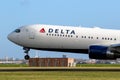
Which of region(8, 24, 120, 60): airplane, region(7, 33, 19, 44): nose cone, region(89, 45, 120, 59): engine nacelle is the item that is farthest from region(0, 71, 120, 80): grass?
region(7, 33, 19, 44): nose cone

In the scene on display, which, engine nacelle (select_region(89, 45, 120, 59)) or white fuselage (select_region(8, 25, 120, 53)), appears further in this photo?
white fuselage (select_region(8, 25, 120, 53))

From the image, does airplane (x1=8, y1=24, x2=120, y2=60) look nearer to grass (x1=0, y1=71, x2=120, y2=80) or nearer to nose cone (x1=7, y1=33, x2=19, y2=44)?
nose cone (x1=7, y1=33, x2=19, y2=44)

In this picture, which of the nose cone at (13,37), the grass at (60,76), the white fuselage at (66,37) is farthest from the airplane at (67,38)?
the grass at (60,76)

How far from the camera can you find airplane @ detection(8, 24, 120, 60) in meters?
61.4

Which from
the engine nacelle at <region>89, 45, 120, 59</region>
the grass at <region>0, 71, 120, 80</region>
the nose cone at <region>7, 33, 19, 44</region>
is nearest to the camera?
the grass at <region>0, 71, 120, 80</region>

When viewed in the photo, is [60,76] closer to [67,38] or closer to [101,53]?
[101,53]

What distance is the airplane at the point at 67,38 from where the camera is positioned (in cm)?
6144

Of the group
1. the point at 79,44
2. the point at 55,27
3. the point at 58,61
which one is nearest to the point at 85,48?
the point at 79,44

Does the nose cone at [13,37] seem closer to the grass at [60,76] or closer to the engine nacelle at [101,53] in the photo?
the engine nacelle at [101,53]

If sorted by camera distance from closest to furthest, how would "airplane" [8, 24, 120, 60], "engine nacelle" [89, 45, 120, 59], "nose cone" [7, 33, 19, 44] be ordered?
"engine nacelle" [89, 45, 120, 59]
"airplane" [8, 24, 120, 60]
"nose cone" [7, 33, 19, 44]

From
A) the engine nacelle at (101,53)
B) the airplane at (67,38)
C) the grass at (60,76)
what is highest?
the airplane at (67,38)

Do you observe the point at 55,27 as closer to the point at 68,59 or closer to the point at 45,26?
the point at 45,26

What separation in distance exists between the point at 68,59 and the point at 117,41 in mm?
35043

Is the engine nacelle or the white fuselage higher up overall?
the white fuselage
